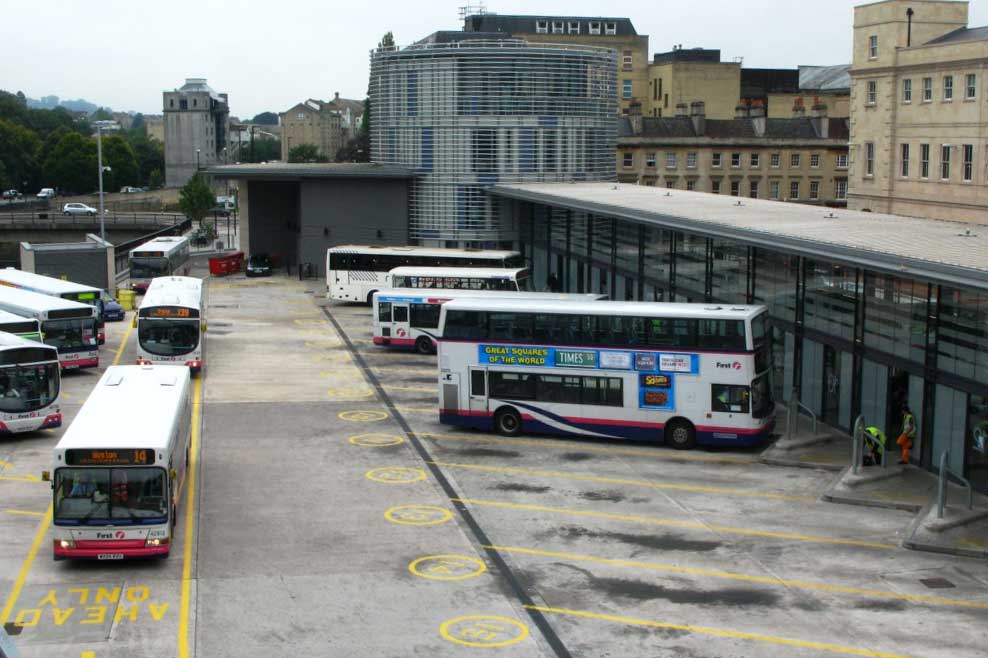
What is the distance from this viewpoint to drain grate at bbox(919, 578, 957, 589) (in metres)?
21.2

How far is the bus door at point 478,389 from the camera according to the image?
110ft

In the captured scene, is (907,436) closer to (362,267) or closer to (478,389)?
(478,389)

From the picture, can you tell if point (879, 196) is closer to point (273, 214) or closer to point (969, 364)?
point (273, 214)

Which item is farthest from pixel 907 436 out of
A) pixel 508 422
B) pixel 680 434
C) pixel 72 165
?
pixel 72 165

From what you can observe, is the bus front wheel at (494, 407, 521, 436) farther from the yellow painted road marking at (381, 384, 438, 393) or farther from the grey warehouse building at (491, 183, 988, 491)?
the grey warehouse building at (491, 183, 988, 491)

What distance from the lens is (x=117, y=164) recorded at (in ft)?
602

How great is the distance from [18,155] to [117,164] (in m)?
15.6

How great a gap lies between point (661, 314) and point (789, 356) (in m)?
6.21

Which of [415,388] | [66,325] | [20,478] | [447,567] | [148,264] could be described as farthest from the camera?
[148,264]

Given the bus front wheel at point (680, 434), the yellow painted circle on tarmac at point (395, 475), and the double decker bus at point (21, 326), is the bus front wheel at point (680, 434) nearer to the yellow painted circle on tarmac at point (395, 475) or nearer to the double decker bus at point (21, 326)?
the yellow painted circle on tarmac at point (395, 475)

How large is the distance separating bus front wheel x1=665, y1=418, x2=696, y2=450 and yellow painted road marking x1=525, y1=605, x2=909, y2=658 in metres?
12.3

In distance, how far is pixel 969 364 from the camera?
86.9ft

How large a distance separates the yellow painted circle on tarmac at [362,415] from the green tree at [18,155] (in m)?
143

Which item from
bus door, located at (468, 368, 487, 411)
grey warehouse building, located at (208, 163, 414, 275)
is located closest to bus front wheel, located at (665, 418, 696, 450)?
bus door, located at (468, 368, 487, 411)
